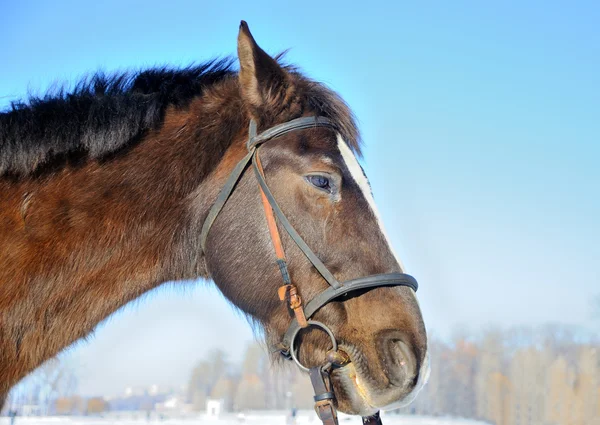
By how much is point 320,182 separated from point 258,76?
33.1 inches

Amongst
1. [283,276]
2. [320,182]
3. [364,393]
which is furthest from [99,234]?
[364,393]

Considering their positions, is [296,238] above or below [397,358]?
above

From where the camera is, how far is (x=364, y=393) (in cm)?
318

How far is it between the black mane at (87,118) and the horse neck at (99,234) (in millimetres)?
107

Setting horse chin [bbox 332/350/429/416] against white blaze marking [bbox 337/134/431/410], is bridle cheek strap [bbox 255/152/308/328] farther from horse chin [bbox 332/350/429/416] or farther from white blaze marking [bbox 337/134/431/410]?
white blaze marking [bbox 337/134/431/410]

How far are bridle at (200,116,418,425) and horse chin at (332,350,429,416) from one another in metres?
0.07

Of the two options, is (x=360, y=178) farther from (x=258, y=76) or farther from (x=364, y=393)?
(x=364, y=393)

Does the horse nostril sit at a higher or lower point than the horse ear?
lower

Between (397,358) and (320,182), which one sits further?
(320,182)

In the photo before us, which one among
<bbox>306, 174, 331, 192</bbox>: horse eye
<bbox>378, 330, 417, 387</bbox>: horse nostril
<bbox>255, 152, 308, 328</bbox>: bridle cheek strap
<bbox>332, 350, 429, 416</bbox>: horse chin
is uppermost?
<bbox>306, 174, 331, 192</bbox>: horse eye

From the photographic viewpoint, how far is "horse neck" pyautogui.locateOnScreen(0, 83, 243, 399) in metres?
3.19

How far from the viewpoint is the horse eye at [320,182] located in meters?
3.45

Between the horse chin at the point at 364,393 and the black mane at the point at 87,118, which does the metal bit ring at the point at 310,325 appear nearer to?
the horse chin at the point at 364,393

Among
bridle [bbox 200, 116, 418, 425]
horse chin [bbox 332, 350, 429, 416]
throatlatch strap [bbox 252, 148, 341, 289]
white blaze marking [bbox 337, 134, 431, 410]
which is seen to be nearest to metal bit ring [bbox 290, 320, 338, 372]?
bridle [bbox 200, 116, 418, 425]
